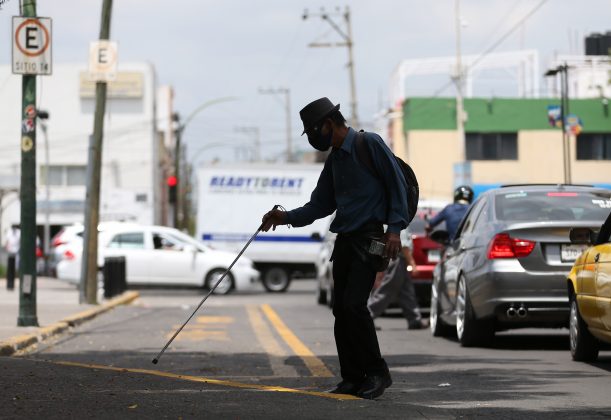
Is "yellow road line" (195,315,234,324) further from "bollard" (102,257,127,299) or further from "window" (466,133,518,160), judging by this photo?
"window" (466,133,518,160)

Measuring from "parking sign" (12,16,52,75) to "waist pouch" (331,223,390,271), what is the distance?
8060 millimetres

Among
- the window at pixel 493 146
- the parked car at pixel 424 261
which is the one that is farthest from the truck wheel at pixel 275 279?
the window at pixel 493 146

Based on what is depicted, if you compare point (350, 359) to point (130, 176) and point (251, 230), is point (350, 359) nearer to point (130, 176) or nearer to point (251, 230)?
point (251, 230)

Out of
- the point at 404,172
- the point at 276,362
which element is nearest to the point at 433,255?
the point at 276,362

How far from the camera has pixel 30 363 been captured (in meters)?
10.0

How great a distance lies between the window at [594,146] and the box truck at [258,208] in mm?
33219

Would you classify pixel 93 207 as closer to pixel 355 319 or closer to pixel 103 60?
pixel 103 60

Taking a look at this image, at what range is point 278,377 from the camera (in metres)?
10.2

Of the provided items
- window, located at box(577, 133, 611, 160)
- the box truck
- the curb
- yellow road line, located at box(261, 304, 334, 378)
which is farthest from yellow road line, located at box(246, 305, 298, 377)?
window, located at box(577, 133, 611, 160)

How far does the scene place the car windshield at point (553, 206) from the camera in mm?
13023

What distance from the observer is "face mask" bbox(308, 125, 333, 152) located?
845 centimetres

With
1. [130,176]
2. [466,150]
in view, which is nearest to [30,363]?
[466,150]

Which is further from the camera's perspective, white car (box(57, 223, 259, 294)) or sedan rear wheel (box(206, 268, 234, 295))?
sedan rear wheel (box(206, 268, 234, 295))

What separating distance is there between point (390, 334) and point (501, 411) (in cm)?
775
